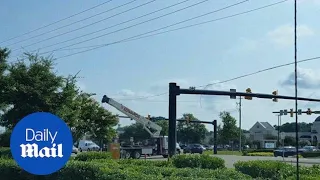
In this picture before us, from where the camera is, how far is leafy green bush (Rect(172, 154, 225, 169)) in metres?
17.0

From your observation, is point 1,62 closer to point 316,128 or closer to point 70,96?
point 70,96

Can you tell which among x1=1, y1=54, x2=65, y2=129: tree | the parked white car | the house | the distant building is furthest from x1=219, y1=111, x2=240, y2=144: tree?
x1=1, y1=54, x2=65, y2=129: tree

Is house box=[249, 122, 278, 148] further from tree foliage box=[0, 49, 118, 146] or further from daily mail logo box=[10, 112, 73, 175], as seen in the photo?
daily mail logo box=[10, 112, 73, 175]

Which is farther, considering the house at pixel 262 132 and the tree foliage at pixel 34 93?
the house at pixel 262 132

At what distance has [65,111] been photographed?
2592 centimetres

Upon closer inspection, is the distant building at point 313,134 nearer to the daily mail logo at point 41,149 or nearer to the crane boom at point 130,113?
the crane boom at point 130,113

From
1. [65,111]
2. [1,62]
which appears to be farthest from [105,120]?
[65,111]

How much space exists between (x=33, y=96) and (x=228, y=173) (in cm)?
1679

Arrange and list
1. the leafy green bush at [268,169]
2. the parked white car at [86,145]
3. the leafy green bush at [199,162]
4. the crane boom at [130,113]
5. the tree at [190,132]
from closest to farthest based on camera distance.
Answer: the leafy green bush at [268,169] < the leafy green bush at [199,162] < the crane boom at [130,113] < the parked white car at [86,145] < the tree at [190,132]

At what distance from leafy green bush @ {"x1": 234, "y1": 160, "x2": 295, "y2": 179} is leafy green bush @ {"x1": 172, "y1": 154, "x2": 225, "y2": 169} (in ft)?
10.4

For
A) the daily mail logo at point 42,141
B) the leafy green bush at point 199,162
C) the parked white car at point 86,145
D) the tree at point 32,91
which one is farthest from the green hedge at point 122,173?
the parked white car at point 86,145

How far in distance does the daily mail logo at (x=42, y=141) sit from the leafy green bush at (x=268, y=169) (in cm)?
560

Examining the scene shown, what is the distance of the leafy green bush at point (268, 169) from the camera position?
11.9m

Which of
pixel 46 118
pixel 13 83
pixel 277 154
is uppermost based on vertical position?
pixel 13 83
